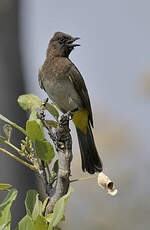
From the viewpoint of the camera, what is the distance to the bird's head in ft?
10.6

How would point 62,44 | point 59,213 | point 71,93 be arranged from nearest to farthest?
point 59,213 < point 71,93 < point 62,44

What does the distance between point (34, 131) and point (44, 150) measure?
2.6 inches

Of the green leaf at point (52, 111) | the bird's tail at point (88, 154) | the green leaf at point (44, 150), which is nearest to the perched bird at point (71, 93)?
the bird's tail at point (88, 154)

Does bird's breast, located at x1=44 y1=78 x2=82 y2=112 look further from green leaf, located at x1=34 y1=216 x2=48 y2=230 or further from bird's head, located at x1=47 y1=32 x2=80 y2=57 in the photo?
green leaf, located at x1=34 y1=216 x2=48 y2=230

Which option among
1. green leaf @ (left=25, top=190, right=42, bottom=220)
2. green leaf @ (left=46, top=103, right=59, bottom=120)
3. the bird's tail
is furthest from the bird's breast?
green leaf @ (left=25, top=190, right=42, bottom=220)

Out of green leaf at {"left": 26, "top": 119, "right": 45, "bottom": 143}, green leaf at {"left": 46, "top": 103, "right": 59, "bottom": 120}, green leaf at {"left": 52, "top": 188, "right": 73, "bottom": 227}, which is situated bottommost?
green leaf at {"left": 52, "top": 188, "right": 73, "bottom": 227}

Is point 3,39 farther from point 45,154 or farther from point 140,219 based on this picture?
point 45,154

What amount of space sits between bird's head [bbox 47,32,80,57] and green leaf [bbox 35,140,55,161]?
2.00m

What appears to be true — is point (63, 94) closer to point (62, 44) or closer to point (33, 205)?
point (62, 44)

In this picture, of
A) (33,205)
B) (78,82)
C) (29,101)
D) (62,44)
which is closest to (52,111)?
(29,101)

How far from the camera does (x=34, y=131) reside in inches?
50.4

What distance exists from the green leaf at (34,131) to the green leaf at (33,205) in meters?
0.19

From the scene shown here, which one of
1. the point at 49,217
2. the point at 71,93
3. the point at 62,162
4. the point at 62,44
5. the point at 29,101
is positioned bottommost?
the point at 49,217

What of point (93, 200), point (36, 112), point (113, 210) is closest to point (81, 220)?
point (93, 200)
